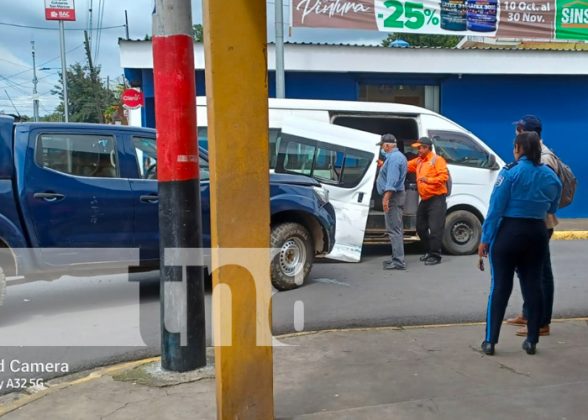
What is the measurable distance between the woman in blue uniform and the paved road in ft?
4.24

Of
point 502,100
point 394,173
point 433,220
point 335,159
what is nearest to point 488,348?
point 394,173

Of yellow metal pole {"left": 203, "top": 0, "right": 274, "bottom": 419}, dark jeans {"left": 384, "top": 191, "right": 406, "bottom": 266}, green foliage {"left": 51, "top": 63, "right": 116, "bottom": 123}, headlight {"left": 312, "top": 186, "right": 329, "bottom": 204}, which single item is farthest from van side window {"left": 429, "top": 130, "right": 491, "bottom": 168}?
green foliage {"left": 51, "top": 63, "right": 116, "bottom": 123}

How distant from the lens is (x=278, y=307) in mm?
6438

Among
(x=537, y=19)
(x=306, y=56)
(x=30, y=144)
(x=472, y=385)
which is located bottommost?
(x=472, y=385)

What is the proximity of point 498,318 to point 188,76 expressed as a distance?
120 inches

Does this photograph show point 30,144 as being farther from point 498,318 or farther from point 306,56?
point 306,56

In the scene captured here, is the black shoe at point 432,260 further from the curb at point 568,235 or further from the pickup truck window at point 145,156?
the curb at point 568,235

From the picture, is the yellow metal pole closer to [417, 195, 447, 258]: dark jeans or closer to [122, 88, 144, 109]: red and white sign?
[417, 195, 447, 258]: dark jeans

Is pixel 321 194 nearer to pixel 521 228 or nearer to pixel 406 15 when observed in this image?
pixel 521 228

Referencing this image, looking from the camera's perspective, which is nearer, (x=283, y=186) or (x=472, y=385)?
(x=472, y=385)

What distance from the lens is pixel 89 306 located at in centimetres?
661

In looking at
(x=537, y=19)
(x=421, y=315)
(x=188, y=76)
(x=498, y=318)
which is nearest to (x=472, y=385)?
(x=498, y=318)

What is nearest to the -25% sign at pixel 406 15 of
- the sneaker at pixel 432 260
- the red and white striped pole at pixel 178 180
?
the sneaker at pixel 432 260

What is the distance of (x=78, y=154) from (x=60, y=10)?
67.0 ft
